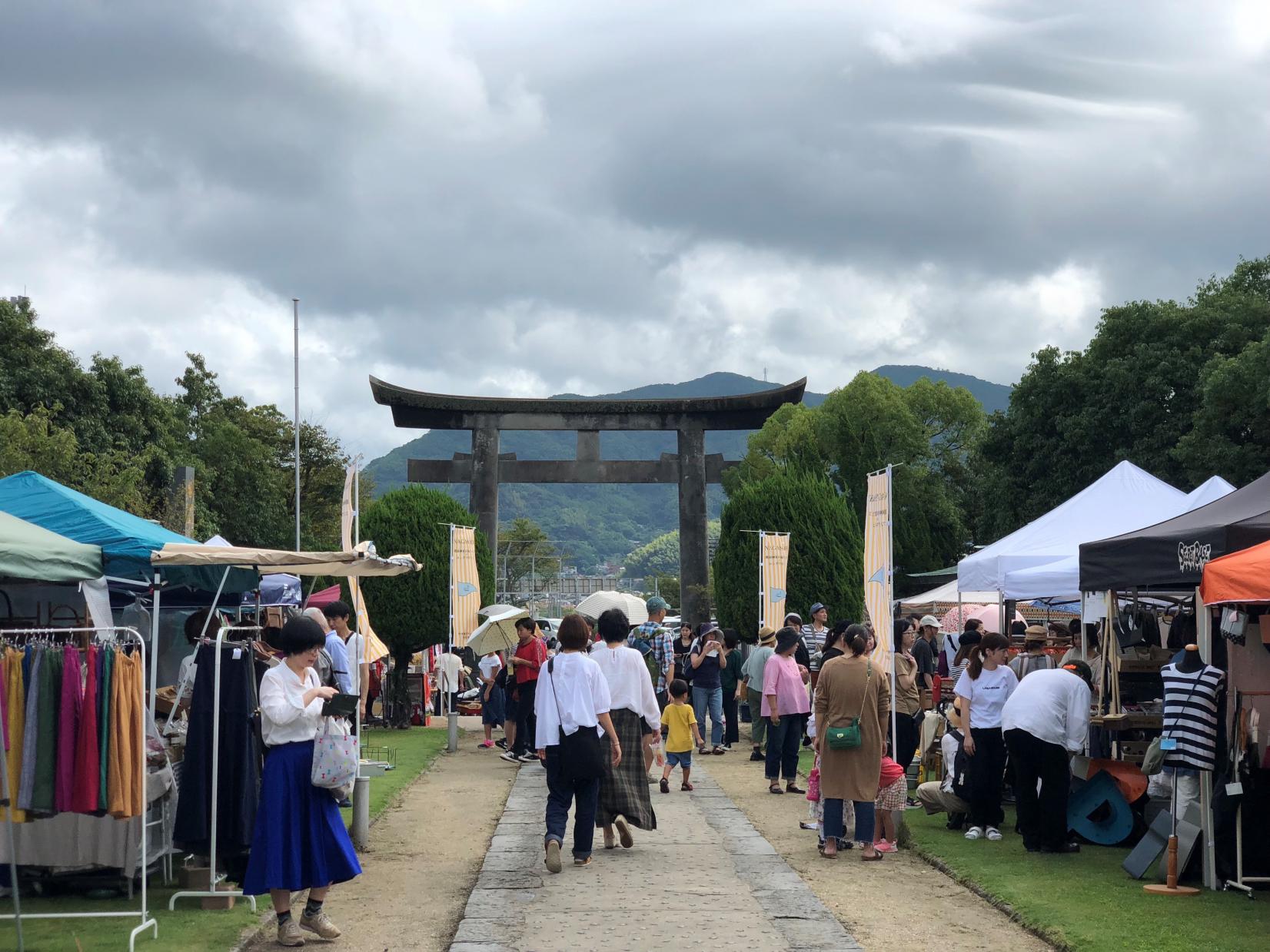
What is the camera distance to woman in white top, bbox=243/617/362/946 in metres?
7.13

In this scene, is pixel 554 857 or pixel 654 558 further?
pixel 654 558

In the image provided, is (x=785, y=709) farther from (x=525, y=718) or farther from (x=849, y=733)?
(x=525, y=718)

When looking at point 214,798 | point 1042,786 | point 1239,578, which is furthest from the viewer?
point 1042,786

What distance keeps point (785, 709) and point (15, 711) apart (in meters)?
8.66

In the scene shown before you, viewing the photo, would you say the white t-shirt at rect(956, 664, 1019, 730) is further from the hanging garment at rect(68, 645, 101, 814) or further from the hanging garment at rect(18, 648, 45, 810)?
the hanging garment at rect(18, 648, 45, 810)

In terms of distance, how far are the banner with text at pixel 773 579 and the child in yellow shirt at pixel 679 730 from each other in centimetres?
916

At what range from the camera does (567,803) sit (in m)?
9.73

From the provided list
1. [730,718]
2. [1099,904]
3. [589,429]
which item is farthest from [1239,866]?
[589,429]

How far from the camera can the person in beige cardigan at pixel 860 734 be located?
10.2 m

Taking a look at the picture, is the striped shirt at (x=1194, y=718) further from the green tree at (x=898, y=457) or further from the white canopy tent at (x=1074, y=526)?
the green tree at (x=898, y=457)

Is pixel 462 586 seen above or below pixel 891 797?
above

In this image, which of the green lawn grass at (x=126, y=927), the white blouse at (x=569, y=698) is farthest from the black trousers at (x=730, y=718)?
the green lawn grass at (x=126, y=927)

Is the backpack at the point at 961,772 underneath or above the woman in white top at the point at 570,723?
underneath

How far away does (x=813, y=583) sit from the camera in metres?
30.6
